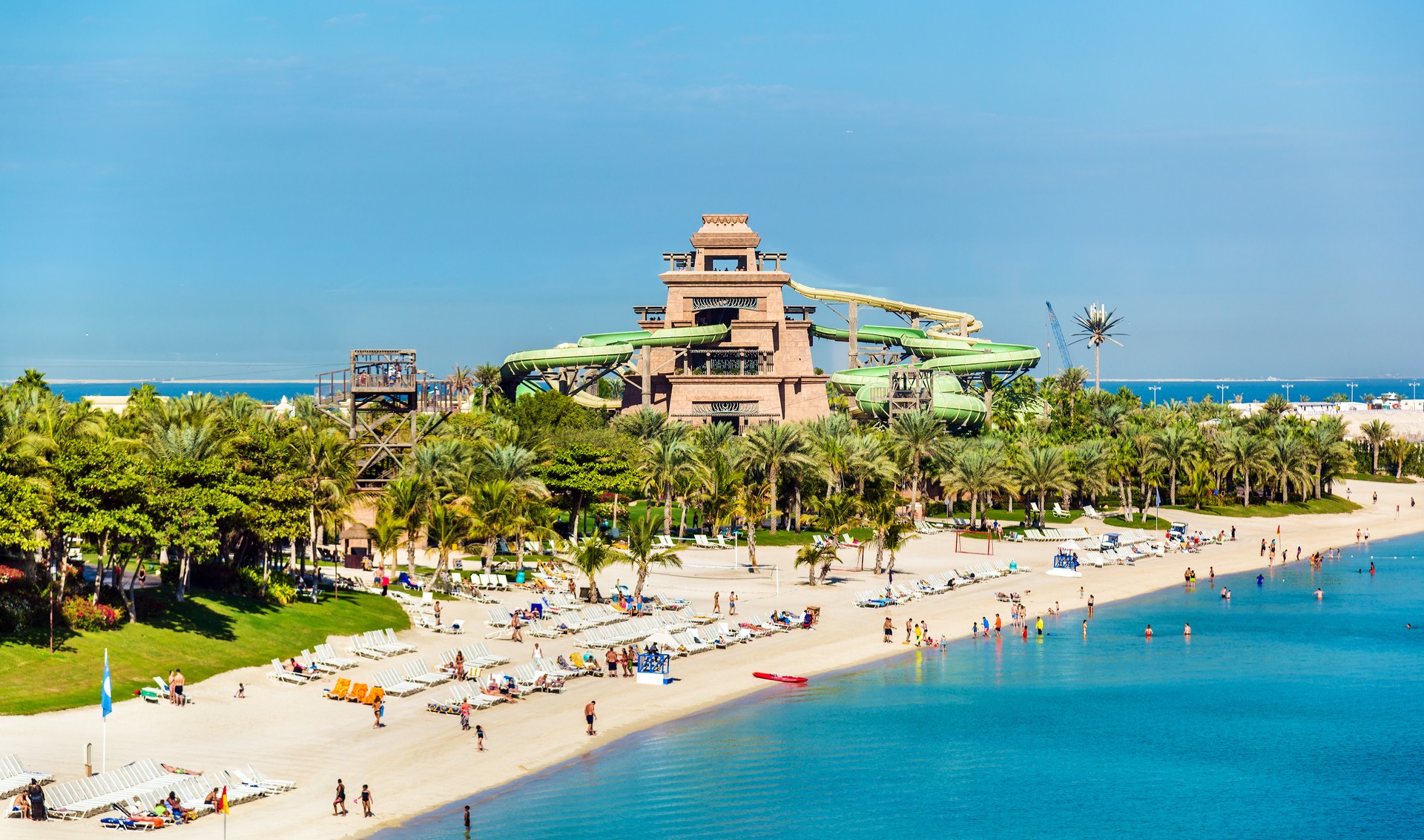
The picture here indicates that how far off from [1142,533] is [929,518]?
13600mm

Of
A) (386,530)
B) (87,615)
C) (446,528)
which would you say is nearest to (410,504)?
(386,530)

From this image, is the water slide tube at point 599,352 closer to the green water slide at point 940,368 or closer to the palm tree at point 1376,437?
the green water slide at point 940,368

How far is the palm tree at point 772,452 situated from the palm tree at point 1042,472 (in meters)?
16.6

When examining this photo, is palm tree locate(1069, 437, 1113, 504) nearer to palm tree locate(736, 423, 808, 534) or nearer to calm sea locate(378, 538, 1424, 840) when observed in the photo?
palm tree locate(736, 423, 808, 534)

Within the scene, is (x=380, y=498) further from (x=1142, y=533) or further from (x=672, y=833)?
(x=1142, y=533)

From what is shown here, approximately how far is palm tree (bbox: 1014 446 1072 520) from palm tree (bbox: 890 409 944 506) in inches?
227

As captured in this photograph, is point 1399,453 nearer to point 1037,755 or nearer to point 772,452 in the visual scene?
point 772,452

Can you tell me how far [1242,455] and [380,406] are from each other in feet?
206

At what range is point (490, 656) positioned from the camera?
48000mm

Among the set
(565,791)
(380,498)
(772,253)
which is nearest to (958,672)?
(565,791)

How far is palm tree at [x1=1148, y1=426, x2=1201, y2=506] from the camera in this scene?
319 feet

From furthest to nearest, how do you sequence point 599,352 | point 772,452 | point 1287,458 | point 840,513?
point 599,352, point 1287,458, point 772,452, point 840,513

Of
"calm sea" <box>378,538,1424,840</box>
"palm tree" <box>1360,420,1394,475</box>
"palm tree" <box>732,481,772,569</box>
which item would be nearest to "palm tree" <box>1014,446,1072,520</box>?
"palm tree" <box>732,481,772,569</box>

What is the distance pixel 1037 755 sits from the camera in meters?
42.2
